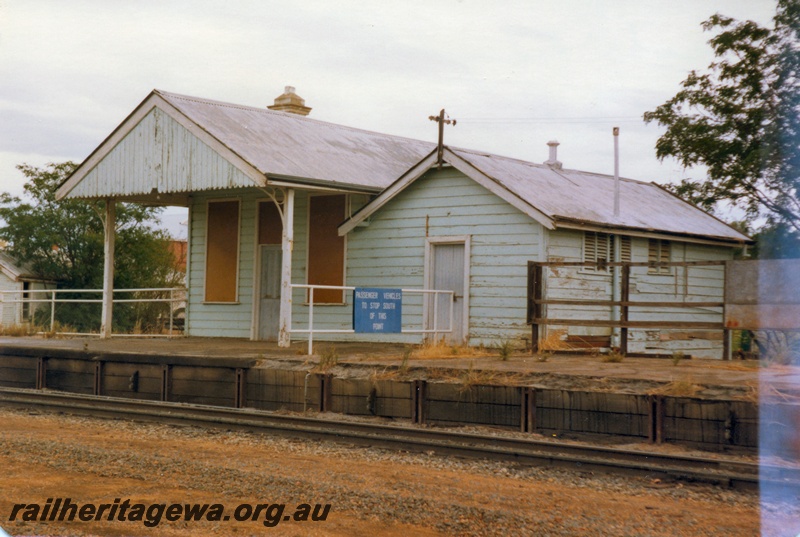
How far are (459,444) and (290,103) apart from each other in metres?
16.2

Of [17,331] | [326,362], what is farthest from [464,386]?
[17,331]

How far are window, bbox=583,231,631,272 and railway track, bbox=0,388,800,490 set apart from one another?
7.13m

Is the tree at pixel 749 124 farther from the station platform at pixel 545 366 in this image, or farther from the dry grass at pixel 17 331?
the dry grass at pixel 17 331

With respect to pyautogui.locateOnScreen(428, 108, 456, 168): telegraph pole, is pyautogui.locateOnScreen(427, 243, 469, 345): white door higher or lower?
lower

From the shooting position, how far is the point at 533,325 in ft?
52.0

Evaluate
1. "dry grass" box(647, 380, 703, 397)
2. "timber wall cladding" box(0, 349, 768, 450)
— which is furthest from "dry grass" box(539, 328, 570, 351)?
"dry grass" box(647, 380, 703, 397)

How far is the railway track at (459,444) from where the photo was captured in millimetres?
8491

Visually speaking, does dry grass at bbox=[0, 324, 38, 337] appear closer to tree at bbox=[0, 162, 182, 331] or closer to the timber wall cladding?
the timber wall cladding

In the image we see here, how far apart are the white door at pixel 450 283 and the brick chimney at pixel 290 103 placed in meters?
7.93

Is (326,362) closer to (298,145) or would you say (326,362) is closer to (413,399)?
(413,399)

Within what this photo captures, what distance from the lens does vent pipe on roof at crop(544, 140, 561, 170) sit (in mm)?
22953

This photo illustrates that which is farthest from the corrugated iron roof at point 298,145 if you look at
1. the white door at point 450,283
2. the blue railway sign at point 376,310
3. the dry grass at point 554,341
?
the dry grass at point 554,341

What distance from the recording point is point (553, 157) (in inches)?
911

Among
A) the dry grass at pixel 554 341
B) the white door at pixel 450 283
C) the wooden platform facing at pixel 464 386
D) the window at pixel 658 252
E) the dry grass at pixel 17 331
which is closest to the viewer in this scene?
the wooden platform facing at pixel 464 386
